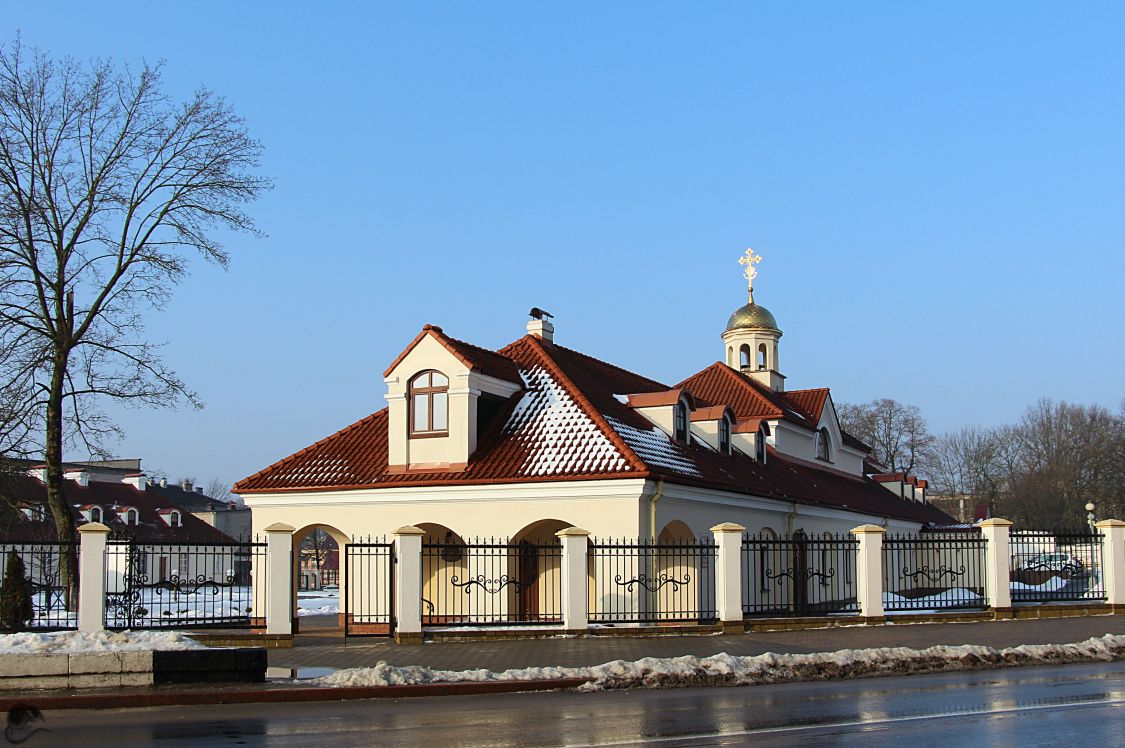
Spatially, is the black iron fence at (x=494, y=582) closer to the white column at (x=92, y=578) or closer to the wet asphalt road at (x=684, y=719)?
the white column at (x=92, y=578)

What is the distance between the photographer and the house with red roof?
24.4 meters

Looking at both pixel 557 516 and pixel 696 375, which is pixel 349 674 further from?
pixel 696 375

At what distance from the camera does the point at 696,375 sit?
42719 millimetres

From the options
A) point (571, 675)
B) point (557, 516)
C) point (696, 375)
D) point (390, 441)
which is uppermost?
point (696, 375)

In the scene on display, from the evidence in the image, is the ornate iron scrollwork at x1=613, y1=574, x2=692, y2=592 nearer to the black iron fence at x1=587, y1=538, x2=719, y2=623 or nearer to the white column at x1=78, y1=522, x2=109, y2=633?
the black iron fence at x1=587, y1=538, x2=719, y2=623

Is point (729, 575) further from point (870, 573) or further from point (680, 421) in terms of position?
point (680, 421)

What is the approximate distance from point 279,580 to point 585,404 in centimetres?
886

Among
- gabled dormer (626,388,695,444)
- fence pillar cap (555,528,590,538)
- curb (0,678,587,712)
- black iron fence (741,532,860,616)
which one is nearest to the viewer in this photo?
curb (0,678,587,712)

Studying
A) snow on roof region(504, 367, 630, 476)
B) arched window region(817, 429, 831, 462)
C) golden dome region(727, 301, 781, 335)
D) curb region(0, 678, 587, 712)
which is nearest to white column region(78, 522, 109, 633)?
curb region(0, 678, 587, 712)

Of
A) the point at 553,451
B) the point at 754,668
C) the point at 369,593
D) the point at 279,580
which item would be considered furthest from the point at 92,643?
the point at 553,451

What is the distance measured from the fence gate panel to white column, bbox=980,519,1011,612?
11.4 meters

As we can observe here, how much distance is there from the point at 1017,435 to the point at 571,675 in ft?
267

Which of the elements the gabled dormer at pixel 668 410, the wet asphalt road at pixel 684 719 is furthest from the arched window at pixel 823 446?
the wet asphalt road at pixel 684 719

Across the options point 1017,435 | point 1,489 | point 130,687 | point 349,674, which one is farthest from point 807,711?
point 1017,435
